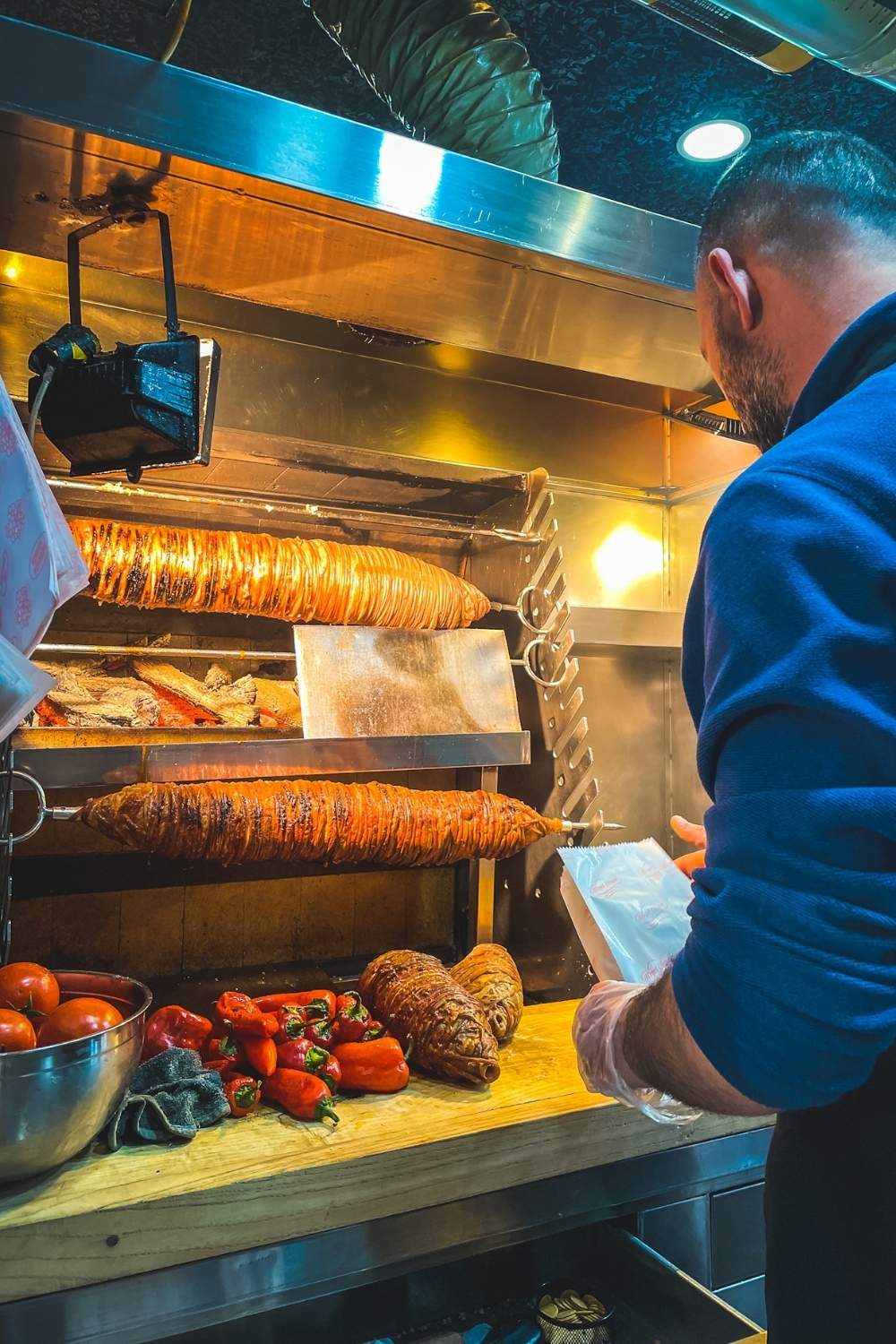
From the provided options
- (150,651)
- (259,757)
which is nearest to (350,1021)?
(259,757)

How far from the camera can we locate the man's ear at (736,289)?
4.38 ft

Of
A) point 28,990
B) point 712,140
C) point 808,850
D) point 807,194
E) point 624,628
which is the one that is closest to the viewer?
point 808,850

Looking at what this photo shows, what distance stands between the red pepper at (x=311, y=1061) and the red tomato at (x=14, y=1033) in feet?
1.79

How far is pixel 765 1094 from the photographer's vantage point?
0.95 metres

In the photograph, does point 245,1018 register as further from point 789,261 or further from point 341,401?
point 341,401

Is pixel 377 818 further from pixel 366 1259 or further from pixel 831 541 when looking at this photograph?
pixel 831 541

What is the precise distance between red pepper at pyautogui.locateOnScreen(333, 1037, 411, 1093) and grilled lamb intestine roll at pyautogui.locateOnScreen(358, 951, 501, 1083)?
3.0 inches

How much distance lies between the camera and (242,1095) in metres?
1.73

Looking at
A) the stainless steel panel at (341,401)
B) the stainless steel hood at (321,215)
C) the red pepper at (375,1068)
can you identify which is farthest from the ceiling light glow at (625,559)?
the red pepper at (375,1068)

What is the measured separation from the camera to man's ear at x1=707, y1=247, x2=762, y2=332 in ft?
4.38

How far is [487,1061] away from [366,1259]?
1.40 ft

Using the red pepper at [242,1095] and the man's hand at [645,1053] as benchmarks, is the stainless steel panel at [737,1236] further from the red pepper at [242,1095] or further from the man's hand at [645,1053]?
the red pepper at [242,1095]

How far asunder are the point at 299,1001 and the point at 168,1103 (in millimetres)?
512

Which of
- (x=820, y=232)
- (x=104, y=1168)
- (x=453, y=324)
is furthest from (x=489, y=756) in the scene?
(x=820, y=232)
